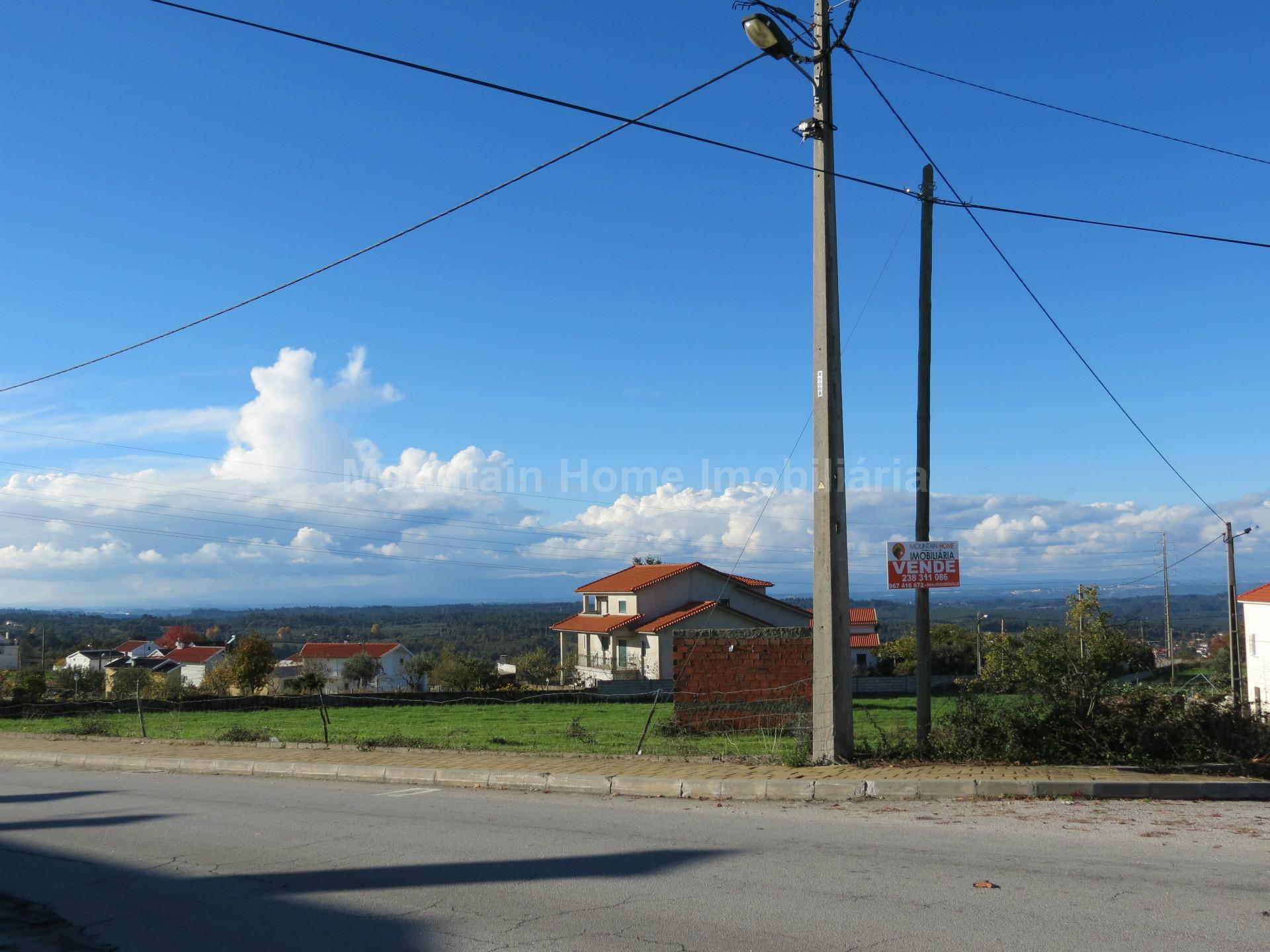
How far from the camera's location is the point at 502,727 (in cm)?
2406

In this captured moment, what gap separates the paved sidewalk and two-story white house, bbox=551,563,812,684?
38062mm

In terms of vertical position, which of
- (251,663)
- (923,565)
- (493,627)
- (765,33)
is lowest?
(493,627)

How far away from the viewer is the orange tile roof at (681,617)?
174 ft

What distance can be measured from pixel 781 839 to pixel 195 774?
10.1 meters

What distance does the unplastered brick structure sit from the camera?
2098cm

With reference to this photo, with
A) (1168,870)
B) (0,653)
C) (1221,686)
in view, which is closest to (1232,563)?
(1221,686)

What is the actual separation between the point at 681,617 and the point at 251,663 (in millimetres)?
23684

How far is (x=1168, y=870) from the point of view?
22.2ft

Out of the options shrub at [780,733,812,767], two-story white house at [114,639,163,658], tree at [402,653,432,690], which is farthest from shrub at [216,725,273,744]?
two-story white house at [114,639,163,658]

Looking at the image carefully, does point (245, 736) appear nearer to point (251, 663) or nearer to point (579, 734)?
point (579, 734)

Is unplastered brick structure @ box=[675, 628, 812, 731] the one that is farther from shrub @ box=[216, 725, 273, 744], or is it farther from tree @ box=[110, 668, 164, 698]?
tree @ box=[110, 668, 164, 698]

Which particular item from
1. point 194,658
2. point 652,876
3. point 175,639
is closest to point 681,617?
Result: point 652,876

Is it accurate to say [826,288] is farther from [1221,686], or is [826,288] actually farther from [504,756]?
[504,756]

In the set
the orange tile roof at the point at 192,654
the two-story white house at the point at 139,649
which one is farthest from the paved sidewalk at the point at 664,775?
the two-story white house at the point at 139,649
